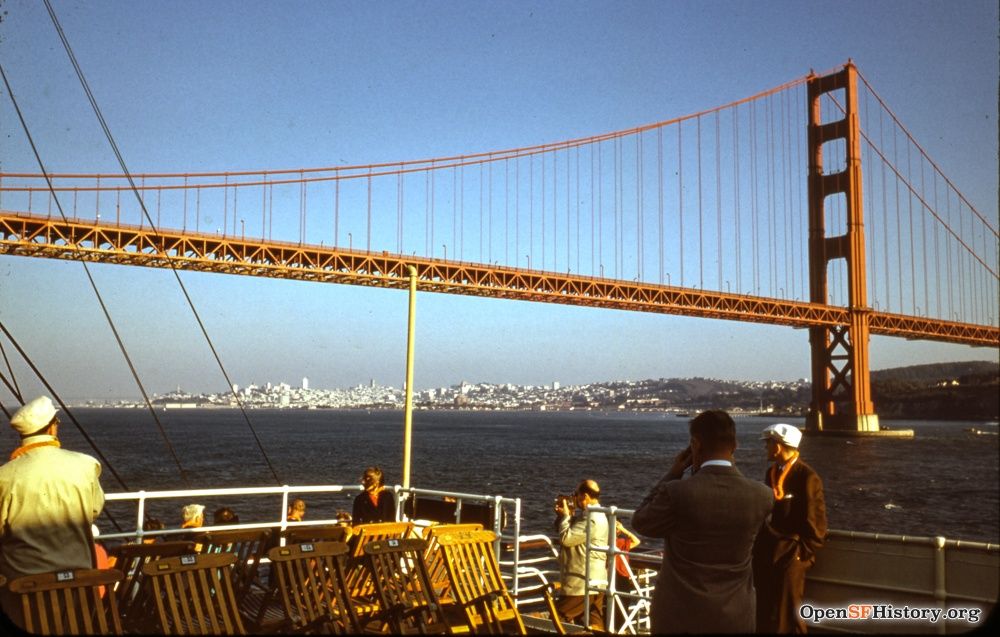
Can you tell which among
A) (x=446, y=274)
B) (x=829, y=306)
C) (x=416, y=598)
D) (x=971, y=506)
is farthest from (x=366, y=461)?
(x=416, y=598)

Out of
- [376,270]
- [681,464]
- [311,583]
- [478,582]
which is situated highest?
[376,270]

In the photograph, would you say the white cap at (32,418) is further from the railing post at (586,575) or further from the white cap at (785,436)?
the white cap at (785,436)

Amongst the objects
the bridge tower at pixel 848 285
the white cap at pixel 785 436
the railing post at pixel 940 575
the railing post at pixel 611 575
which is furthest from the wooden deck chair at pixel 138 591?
the bridge tower at pixel 848 285

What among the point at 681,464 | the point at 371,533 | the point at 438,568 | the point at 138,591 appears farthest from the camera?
the point at 438,568

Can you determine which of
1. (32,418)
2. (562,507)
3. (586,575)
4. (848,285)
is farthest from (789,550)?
(848,285)

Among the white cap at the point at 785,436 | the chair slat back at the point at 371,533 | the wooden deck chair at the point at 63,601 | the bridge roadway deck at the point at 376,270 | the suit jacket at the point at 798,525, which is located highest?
the bridge roadway deck at the point at 376,270

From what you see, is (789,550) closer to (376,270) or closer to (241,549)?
(241,549)

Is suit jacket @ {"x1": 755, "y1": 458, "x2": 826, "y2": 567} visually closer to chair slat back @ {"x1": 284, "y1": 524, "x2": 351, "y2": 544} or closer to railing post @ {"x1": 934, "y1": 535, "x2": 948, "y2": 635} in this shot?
railing post @ {"x1": 934, "y1": 535, "x2": 948, "y2": 635}
